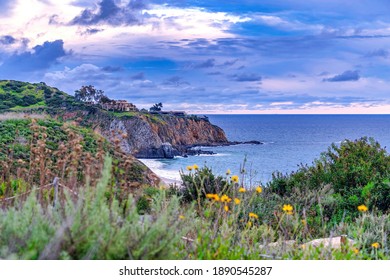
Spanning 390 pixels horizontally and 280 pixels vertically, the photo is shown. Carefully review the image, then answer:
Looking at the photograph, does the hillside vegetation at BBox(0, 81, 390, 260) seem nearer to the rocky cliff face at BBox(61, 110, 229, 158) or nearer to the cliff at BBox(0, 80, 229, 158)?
the cliff at BBox(0, 80, 229, 158)

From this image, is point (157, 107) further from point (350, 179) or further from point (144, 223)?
point (144, 223)

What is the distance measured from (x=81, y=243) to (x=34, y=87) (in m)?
72.6

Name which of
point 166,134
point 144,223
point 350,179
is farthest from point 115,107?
point 144,223

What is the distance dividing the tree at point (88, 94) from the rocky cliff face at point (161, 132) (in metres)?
6.50

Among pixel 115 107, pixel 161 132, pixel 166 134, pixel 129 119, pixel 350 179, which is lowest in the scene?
pixel 350 179

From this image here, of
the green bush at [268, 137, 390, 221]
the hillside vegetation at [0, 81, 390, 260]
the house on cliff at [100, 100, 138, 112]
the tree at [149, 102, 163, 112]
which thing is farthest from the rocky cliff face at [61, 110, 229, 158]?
the hillside vegetation at [0, 81, 390, 260]

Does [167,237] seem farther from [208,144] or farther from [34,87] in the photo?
[208,144]

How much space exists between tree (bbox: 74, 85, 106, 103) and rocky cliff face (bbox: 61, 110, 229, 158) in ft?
21.3

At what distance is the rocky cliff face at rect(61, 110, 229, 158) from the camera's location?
212 ft

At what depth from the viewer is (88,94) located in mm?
75562

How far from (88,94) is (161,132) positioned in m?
11.8

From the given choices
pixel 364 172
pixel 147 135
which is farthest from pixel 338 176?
pixel 147 135

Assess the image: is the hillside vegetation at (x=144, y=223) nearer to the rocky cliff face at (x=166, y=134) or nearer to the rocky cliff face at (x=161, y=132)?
the rocky cliff face at (x=166, y=134)

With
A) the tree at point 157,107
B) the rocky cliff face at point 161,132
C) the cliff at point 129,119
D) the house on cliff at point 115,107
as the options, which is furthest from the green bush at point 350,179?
the tree at point 157,107
